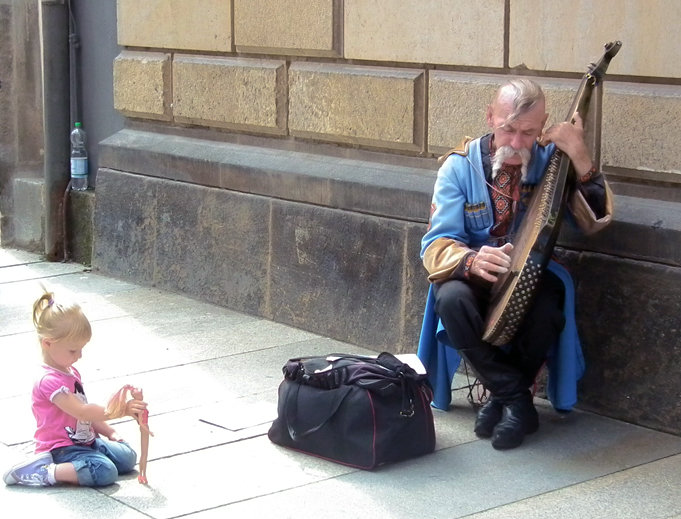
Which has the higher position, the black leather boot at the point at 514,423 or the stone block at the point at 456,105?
the stone block at the point at 456,105

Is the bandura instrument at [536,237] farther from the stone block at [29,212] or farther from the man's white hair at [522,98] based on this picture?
the stone block at [29,212]

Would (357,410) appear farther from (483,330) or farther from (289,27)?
(289,27)

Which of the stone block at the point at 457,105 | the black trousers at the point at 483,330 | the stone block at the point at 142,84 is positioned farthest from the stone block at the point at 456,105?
the stone block at the point at 142,84

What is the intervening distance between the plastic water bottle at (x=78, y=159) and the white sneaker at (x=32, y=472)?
4.00 meters

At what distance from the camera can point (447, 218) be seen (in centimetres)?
472

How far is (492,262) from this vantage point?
4480mm

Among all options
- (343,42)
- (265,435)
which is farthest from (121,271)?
(265,435)

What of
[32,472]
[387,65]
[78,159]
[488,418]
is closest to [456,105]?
[387,65]

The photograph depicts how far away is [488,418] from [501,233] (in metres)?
0.68

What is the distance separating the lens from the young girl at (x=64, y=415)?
408 cm

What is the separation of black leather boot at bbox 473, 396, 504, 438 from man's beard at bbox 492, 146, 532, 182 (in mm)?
832

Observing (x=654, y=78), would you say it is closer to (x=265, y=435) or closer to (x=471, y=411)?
(x=471, y=411)

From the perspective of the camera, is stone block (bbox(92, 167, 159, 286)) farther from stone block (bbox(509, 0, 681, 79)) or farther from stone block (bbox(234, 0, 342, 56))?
stone block (bbox(509, 0, 681, 79))

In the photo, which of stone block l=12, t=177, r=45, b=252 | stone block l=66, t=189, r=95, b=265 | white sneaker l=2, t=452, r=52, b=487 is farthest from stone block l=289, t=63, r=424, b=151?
stone block l=12, t=177, r=45, b=252
